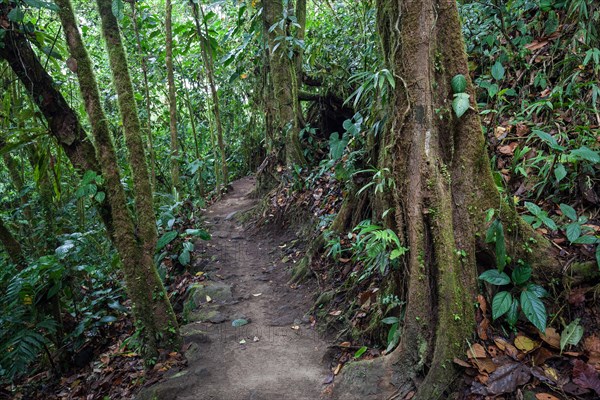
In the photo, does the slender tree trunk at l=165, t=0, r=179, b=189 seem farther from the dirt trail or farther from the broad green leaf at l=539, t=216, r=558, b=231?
the broad green leaf at l=539, t=216, r=558, b=231

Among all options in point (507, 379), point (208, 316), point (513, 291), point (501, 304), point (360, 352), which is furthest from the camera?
point (208, 316)

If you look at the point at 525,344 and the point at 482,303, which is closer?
the point at 525,344

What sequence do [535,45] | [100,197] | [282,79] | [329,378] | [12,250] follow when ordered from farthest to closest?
[282,79] < [12,250] < [535,45] < [100,197] < [329,378]

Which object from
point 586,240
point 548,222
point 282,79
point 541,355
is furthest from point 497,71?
point 282,79

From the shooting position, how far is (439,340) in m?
2.86

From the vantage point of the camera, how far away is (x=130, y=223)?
13.0 feet

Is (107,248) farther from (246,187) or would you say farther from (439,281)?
(439,281)

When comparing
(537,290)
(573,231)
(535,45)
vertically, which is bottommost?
(537,290)

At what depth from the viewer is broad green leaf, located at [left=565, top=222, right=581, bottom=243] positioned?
9.32 ft

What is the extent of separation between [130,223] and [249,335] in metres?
1.72

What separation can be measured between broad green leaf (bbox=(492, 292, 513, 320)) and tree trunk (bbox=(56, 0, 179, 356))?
294 centimetres

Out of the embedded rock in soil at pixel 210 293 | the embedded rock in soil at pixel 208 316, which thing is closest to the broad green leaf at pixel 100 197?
the embedded rock in soil at pixel 208 316

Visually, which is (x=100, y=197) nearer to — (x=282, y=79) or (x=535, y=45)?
(x=535, y=45)

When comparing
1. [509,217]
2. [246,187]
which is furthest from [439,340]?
[246,187]
